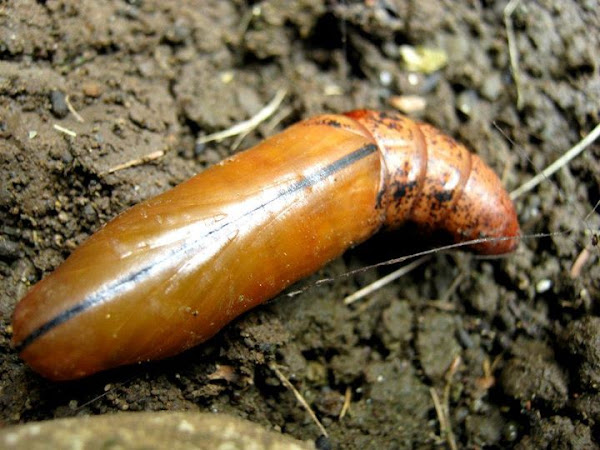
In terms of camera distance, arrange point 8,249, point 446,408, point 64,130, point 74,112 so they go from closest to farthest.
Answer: point 8,249, point 64,130, point 74,112, point 446,408

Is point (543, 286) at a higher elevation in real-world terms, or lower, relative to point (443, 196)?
lower

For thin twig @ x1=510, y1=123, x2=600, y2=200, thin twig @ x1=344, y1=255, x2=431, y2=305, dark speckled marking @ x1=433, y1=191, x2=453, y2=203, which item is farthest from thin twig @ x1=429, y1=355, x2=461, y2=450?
thin twig @ x1=510, y1=123, x2=600, y2=200

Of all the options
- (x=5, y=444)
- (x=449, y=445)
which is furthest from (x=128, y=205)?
(x=449, y=445)

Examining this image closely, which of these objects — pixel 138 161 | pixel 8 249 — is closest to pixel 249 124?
pixel 138 161

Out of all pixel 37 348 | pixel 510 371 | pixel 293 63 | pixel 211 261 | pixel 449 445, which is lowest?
pixel 449 445

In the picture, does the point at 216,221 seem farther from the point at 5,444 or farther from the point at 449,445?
the point at 449,445

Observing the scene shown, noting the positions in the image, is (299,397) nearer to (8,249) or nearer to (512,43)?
(8,249)
